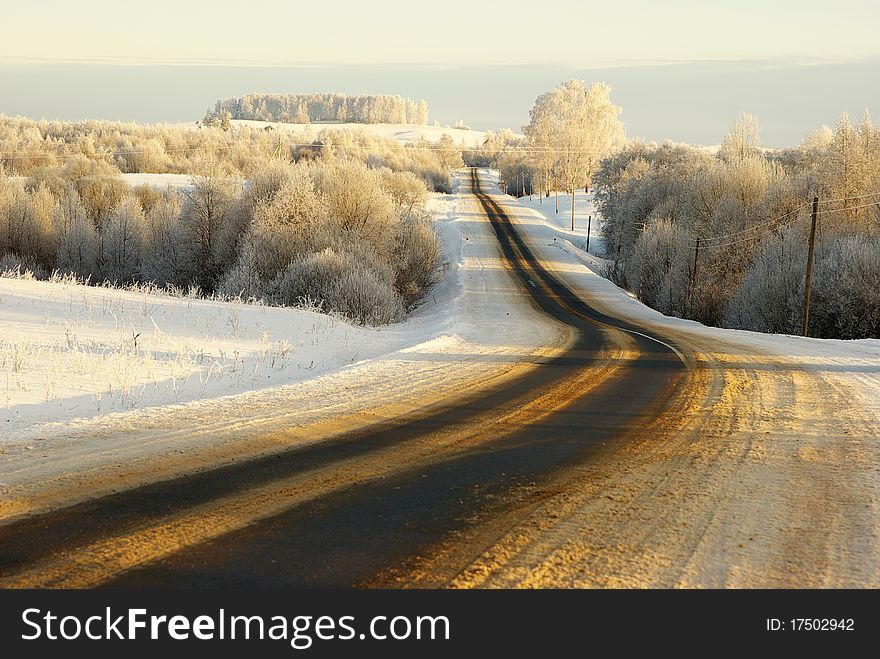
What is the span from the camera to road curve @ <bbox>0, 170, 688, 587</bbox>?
4.35 metres

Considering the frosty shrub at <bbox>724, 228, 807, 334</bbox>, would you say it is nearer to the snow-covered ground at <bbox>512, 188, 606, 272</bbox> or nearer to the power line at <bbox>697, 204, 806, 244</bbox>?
the power line at <bbox>697, 204, 806, 244</bbox>

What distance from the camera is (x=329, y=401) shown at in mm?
10164

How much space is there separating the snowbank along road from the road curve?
0.02 meters

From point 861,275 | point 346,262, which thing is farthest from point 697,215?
point 346,262

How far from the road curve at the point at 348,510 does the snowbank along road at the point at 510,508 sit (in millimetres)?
19

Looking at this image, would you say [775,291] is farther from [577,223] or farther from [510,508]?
[577,223]

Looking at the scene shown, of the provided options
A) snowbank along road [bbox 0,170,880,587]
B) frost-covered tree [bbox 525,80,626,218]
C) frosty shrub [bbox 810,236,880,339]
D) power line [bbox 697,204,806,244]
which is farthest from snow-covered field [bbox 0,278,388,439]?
frost-covered tree [bbox 525,80,626,218]

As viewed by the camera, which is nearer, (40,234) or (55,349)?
(55,349)

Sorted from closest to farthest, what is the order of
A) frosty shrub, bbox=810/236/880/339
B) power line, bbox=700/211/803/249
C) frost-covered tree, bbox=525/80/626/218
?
frosty shrub, bbox=810/236/880/339 < power line, bbox=700/211/803/249 < frost-covered tree, bbox=525/80/626/218

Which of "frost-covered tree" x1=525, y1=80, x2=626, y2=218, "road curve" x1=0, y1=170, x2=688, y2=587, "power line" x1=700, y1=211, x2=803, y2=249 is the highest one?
"frost-covered tree" x1=525, y1=80, x2=626, y2=218

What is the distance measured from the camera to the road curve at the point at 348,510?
14.3 ft

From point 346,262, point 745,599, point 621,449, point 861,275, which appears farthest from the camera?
point 861,275

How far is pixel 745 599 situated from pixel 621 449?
3731 mm

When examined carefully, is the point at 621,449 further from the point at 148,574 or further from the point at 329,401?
the point at 148,574
